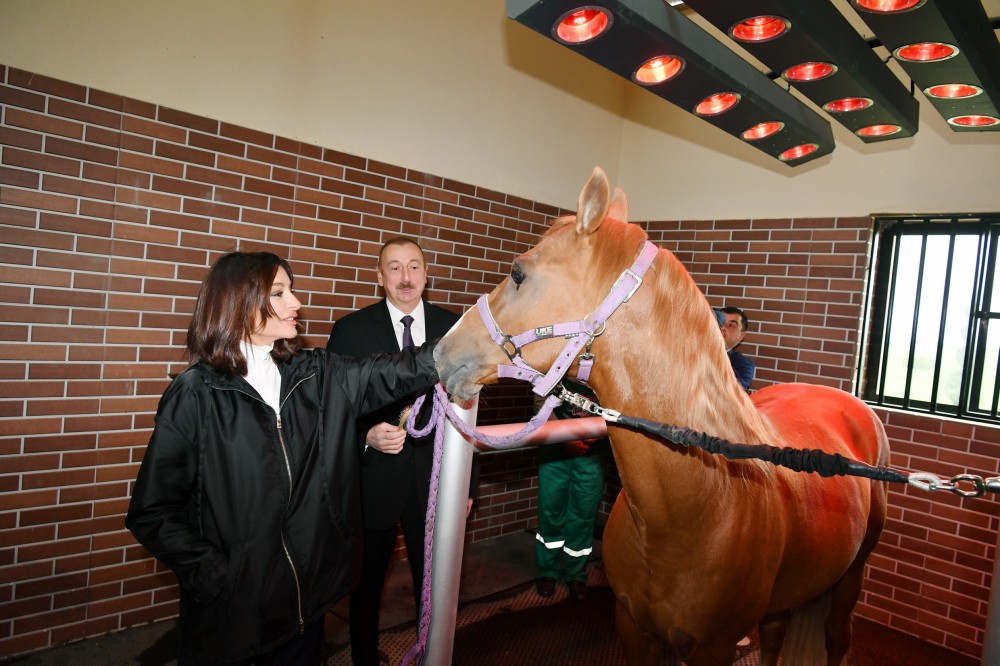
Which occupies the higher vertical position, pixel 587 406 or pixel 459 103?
pixel 459 103

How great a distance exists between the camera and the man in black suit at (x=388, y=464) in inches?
93.7

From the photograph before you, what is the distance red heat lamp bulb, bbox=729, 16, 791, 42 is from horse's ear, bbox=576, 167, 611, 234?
3.70 ft

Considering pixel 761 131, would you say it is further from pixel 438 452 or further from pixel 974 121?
pixel 438 452

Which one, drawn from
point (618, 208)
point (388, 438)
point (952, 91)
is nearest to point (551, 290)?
point (618, 208)

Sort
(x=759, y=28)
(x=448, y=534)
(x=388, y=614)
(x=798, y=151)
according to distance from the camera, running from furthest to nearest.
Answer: (x=388, y=614) < (x=798, y=151) < (x=759, y=28) < (x=448, y=534)

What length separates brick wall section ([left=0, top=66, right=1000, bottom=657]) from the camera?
2.46 meters

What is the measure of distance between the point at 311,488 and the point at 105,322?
1.76 metres

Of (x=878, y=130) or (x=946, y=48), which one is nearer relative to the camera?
(x=946, y=48)

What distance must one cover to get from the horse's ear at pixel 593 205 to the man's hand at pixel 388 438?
1.00 m

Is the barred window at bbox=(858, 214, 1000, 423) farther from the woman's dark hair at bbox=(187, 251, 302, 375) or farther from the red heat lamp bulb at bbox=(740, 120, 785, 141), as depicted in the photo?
the woman's dark hair at bbox=(187, 251, 302, 375)

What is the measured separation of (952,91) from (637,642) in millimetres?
2694

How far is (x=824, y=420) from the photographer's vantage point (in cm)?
246

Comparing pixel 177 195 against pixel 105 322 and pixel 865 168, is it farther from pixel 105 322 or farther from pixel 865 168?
pixel 865 168

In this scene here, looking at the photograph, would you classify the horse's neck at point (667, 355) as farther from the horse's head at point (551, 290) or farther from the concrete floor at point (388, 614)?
the concrete floor at point (388, 614)
